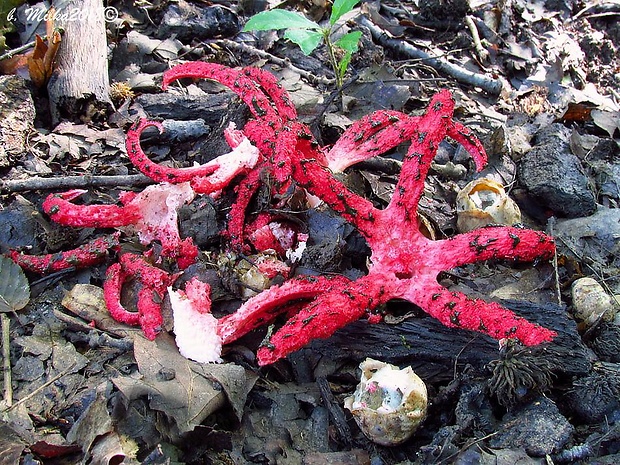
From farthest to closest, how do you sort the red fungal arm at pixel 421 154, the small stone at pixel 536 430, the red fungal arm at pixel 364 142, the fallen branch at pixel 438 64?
1. the fallen branch at pixel 438 64
2. the red fungal arm at pixel 364 142
3. the red fungal arm at pixel 421 154
4. the small stone at pixel 536 430

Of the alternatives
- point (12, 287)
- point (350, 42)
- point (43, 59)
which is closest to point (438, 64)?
point (350, 42)

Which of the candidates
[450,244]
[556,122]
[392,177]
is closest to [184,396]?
[450,244]

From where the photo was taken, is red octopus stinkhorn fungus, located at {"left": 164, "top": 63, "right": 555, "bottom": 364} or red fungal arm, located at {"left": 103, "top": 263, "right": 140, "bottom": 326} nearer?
red octopus stinkhorn fungus, located at {"left": 164, "top": 63, "right": 555, "bottom": 364}

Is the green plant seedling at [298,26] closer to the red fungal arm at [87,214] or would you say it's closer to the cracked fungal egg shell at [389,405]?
the red fungal arm at [87,214]

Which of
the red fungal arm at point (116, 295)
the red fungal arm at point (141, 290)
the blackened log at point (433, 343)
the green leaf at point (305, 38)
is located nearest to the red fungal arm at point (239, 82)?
the green leaf at point (305, 38)

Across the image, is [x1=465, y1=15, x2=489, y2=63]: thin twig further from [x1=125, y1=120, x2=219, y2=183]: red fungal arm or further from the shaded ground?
[x1=125, y1=120, x2=219, y2=183]: red fungal arm

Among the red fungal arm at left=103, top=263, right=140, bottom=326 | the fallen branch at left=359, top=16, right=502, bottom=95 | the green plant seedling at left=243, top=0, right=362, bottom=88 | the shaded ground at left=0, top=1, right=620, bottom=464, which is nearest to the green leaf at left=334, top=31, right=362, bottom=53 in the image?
the green plant seedling at left=243, top=0, right=362, bottom=88
